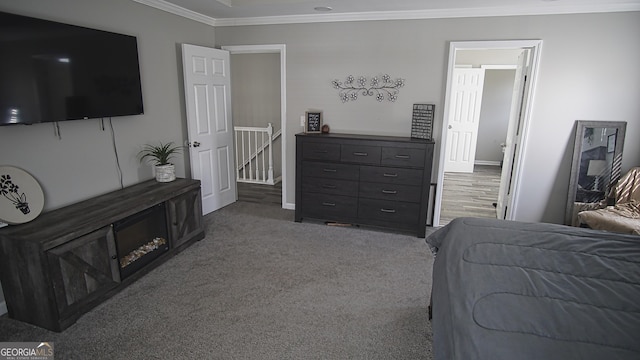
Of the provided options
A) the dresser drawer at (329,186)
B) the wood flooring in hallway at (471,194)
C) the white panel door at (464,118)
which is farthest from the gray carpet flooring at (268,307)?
the white panel door at (464,118)

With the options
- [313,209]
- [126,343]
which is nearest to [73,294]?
[126,343]

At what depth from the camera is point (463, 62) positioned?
661 centimetres

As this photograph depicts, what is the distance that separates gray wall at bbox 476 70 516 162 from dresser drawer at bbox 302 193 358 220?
4865mm

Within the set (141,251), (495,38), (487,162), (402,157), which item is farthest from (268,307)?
(487,162)

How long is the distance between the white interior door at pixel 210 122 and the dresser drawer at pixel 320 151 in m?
1.28

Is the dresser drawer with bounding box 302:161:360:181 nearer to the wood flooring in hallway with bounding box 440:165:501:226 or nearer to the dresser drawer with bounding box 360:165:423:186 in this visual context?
the dresser drawer with bounding box 360:165:423:186

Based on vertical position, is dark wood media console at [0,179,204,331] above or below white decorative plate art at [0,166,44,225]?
below

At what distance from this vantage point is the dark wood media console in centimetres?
218

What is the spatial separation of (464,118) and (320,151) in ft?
13.4

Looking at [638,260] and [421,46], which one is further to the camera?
[421,46]

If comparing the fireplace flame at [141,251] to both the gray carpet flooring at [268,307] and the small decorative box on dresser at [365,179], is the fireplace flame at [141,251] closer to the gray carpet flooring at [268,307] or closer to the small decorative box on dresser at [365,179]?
the gray carpet flooring at [268,307]

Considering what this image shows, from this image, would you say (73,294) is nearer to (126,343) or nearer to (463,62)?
(126,343)

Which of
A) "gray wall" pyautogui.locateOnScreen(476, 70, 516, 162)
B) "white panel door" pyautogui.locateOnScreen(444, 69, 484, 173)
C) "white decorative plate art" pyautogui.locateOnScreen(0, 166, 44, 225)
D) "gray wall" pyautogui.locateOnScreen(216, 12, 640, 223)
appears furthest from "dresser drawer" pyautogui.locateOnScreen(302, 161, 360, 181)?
"gray wall" pyautogui.locateOnScreen(476, 70, 516, 162)

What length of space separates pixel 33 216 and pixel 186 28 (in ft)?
8.66
